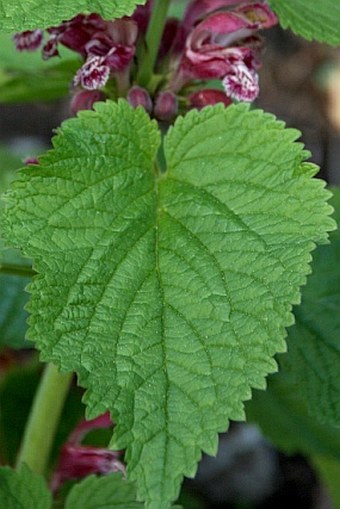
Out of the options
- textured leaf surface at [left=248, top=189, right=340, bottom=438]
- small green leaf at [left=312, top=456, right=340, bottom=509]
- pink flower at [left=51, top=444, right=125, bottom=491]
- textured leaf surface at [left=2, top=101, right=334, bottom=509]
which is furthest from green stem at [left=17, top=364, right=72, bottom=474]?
small green leaf at [left=312, top=456, right=340, bottom=509]

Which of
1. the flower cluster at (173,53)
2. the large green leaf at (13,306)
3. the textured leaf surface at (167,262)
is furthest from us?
the large green leaf at (13,306)

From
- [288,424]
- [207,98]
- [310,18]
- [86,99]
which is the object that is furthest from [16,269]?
[288,424]

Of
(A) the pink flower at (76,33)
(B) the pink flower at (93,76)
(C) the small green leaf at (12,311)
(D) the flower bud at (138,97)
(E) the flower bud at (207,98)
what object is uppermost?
(A) the pink flower at (76,33)

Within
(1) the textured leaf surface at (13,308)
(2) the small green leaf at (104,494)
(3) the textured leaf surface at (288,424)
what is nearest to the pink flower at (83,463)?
(2) the small green leaf at (104,494)

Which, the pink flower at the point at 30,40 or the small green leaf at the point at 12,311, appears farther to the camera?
the small green leaf at the point at 12,311

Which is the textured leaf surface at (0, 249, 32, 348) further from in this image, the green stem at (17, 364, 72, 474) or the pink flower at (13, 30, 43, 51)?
the pink flower at (13, 30, 43, 51)

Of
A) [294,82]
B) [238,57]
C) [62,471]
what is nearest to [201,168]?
[238,57]

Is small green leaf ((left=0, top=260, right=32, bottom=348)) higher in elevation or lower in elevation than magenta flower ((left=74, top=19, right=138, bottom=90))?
lower

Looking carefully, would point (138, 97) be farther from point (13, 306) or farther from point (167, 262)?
point (13, 306)

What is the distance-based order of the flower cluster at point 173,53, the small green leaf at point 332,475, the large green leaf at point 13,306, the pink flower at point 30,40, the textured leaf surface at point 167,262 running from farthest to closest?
1. the small green leaf at point 332,475
2. the large green leaf at point 13,306
3. the pink flower at point 30,40
4. the flower cluster at point 173,53
5. the textured leaf surface at point 167,262

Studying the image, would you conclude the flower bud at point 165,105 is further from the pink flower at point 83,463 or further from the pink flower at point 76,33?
the pink flower at point 83,463
